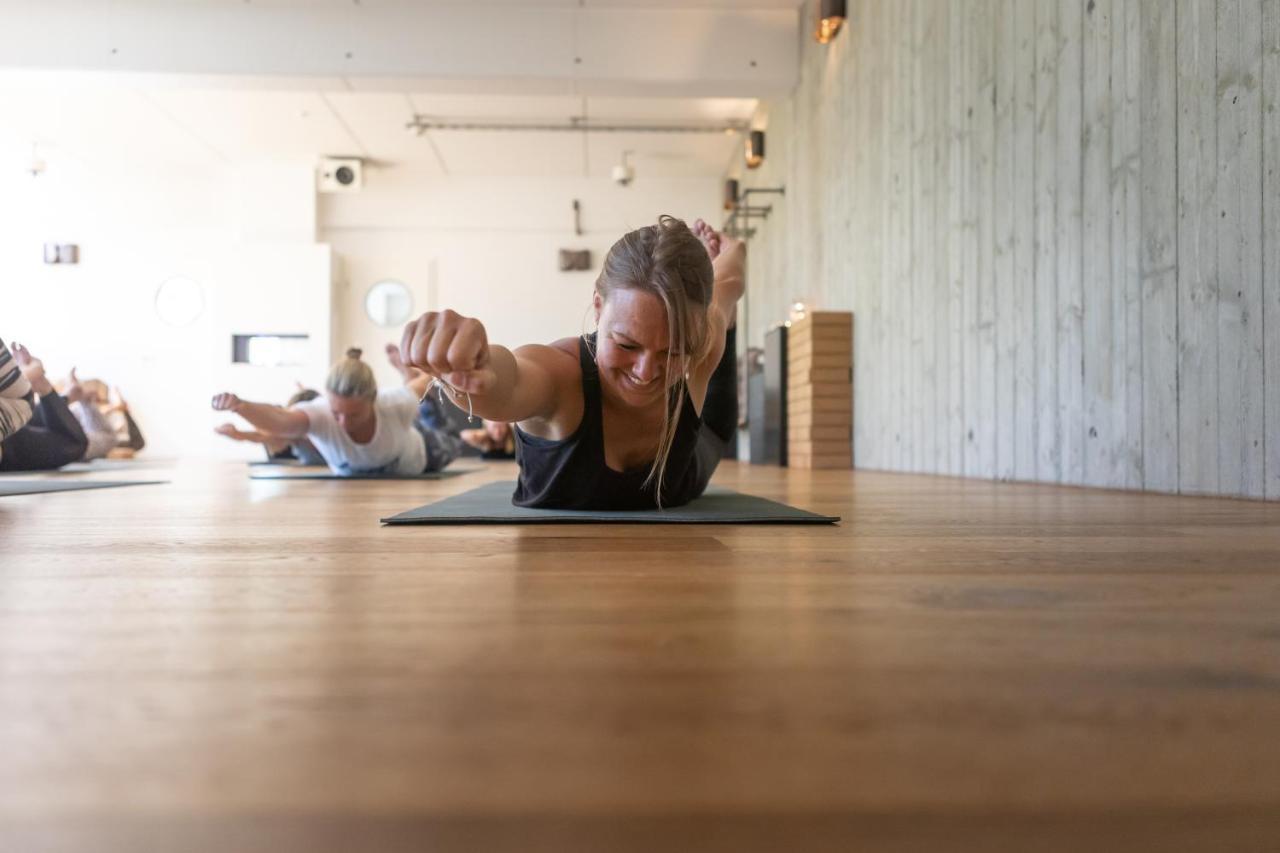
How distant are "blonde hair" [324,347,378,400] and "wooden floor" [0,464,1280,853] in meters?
2.77

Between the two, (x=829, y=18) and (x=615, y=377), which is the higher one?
(x=829, y=18)

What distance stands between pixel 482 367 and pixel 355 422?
Answer: 2.97 metres

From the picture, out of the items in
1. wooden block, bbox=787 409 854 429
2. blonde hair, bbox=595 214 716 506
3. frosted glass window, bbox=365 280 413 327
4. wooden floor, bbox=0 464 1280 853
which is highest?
frosted glass window, bbox=365 280 413 327

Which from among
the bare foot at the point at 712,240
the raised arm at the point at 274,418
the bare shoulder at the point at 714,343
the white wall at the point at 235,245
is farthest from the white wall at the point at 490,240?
the bare shoulder at the point at 714,343

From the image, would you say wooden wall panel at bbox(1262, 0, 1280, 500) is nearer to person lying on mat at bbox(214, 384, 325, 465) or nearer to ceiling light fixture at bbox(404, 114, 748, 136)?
person lying on mat at bbox(214, 384, 325, 465)

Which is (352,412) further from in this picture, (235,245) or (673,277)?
(235,245)

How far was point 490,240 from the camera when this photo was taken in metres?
11.2

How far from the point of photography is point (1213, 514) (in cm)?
200

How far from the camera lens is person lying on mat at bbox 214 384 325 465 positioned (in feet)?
13.2

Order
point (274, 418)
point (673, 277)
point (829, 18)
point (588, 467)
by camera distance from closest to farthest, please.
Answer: point (673, 277)
point (588, 467)
point (274, 418)
point (829, 18)

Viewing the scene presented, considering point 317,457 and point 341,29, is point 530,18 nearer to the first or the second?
point 341,29

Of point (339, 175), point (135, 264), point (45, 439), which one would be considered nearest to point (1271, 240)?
point (45, 439)

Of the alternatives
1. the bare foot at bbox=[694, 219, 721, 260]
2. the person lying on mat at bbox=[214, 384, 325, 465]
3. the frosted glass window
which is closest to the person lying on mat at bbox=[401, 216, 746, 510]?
the bare foot at bbox=[694, 219, 721, 260]

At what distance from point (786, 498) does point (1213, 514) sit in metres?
1.20
